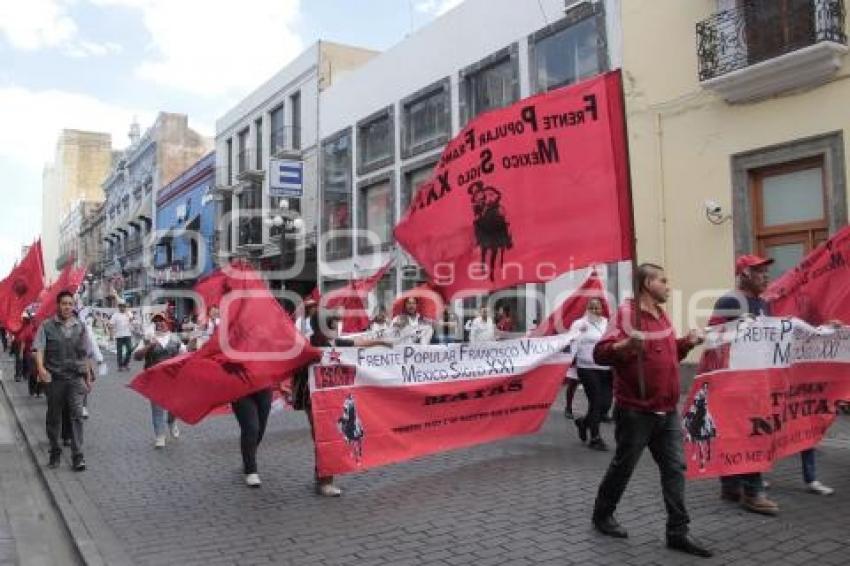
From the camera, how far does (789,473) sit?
719 cm

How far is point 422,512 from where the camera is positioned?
622cm

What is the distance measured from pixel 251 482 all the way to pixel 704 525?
3.72 m

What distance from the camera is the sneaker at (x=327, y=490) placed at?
6.80 m

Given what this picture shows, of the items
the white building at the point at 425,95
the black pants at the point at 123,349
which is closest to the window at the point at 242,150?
the white building at the point at 425,95

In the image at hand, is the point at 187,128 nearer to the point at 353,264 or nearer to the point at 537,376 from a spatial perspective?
the point at 353,264

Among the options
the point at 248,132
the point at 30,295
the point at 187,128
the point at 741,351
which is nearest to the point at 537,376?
the point at 741,351

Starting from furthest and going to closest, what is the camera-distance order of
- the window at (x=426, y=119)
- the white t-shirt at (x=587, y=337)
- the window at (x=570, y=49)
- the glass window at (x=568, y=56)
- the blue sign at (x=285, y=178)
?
the blue sign at (x=285, y=178) < the window at (x=426, y=119) < the glass window at (x=568, y=56) < the window at (x=570, y=49) < the white t-shirt at (x=587, y=337)

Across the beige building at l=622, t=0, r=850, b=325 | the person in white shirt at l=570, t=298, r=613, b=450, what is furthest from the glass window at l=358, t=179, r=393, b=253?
the person in white shirt at l=570, t=298, r=613, b=450

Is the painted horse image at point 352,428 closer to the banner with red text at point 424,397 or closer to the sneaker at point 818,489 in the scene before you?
the banner with red text at point 424,397

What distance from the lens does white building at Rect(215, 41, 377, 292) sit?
28.8 m

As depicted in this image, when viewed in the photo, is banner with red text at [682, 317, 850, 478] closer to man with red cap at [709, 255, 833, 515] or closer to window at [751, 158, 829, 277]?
man with red cap at [709, 255, 833, 515]

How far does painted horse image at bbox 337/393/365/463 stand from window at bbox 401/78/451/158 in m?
14.9

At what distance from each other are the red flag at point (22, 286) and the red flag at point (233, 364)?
19.8ft

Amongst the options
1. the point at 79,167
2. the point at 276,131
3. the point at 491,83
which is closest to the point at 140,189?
the point at 276,131
